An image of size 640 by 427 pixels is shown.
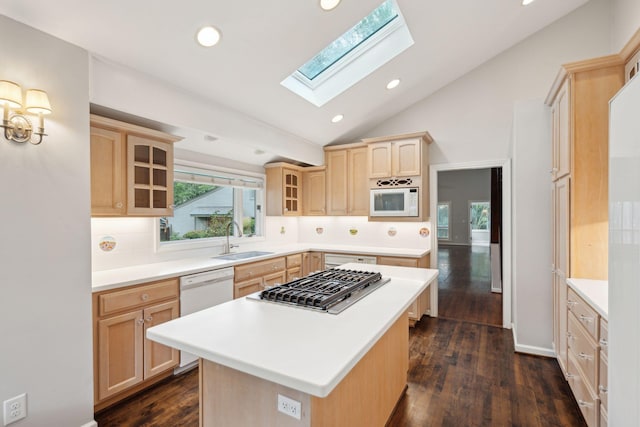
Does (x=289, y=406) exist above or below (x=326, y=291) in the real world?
below

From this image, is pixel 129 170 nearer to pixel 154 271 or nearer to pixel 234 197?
pixel 154 271

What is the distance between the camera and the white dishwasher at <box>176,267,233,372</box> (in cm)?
255

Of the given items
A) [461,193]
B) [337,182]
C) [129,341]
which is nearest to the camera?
[129,341]

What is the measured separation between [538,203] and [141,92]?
11.7 feet

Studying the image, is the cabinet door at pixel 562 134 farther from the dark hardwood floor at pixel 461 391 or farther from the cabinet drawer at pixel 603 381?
the dark hardwood floor at pixel 461 391

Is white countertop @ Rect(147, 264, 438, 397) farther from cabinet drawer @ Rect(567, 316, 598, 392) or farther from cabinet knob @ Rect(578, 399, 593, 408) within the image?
cabinet knob @ Rect(578, 399, 593, 408)

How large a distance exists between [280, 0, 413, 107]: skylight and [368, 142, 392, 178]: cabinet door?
37.2 inches

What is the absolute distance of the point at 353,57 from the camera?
3209 mm

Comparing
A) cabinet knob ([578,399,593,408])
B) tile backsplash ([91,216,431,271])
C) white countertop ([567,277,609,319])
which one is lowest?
cabinet knob ([578,399,593,408])

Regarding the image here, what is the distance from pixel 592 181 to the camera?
2061 millimetres

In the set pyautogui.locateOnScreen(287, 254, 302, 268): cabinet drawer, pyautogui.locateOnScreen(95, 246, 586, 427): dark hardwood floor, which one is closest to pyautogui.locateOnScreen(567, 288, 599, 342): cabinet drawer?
pyautogui.locateOnScreen(95, 246, 586, 427): dark hardwood floor

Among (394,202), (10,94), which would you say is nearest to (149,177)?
(10,94)

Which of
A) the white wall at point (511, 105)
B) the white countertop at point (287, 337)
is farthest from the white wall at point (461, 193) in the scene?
the white countertop at point (287, 337)

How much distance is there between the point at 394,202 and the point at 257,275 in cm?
191
